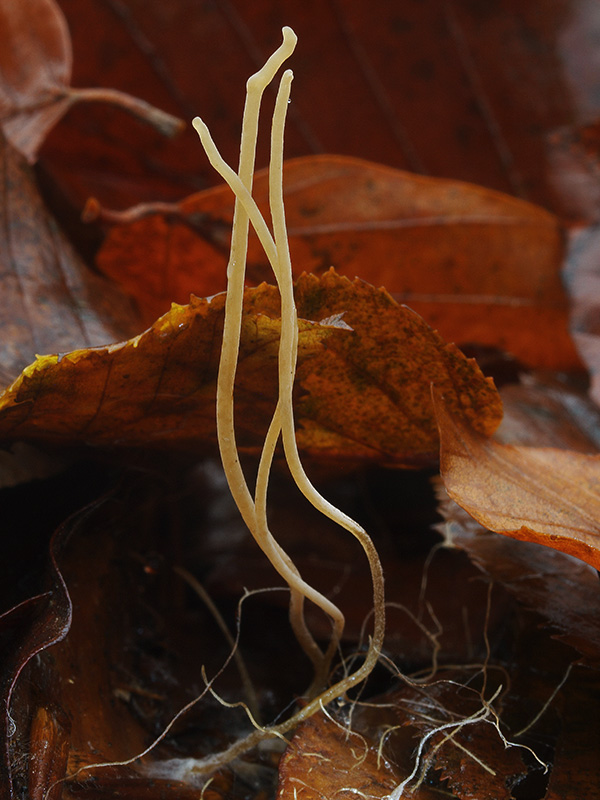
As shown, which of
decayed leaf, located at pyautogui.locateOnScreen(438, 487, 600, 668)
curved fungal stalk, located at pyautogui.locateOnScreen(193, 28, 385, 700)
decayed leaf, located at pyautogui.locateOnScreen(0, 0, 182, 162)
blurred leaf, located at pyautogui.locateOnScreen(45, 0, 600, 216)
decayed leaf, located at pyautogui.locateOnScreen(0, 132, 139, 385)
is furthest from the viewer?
blurred leaf, located at pyautogui.locateOnScreen(45, 0, 600, 216)

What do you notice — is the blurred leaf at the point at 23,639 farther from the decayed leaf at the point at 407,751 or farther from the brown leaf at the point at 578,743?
the brown leaf at the point at 578,743

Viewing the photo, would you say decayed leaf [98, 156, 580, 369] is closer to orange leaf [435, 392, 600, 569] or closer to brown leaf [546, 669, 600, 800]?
orange leaf [435, 392, 600, 569]

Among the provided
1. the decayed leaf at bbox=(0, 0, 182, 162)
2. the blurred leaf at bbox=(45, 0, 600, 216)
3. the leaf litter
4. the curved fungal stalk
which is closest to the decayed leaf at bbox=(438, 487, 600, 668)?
the leaf litter

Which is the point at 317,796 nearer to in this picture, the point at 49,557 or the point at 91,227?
the point at 49,557

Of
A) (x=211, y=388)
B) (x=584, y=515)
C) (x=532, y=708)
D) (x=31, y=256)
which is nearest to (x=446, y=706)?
(x=532, y=708)

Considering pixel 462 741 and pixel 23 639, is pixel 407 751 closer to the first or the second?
pixel 462 741
